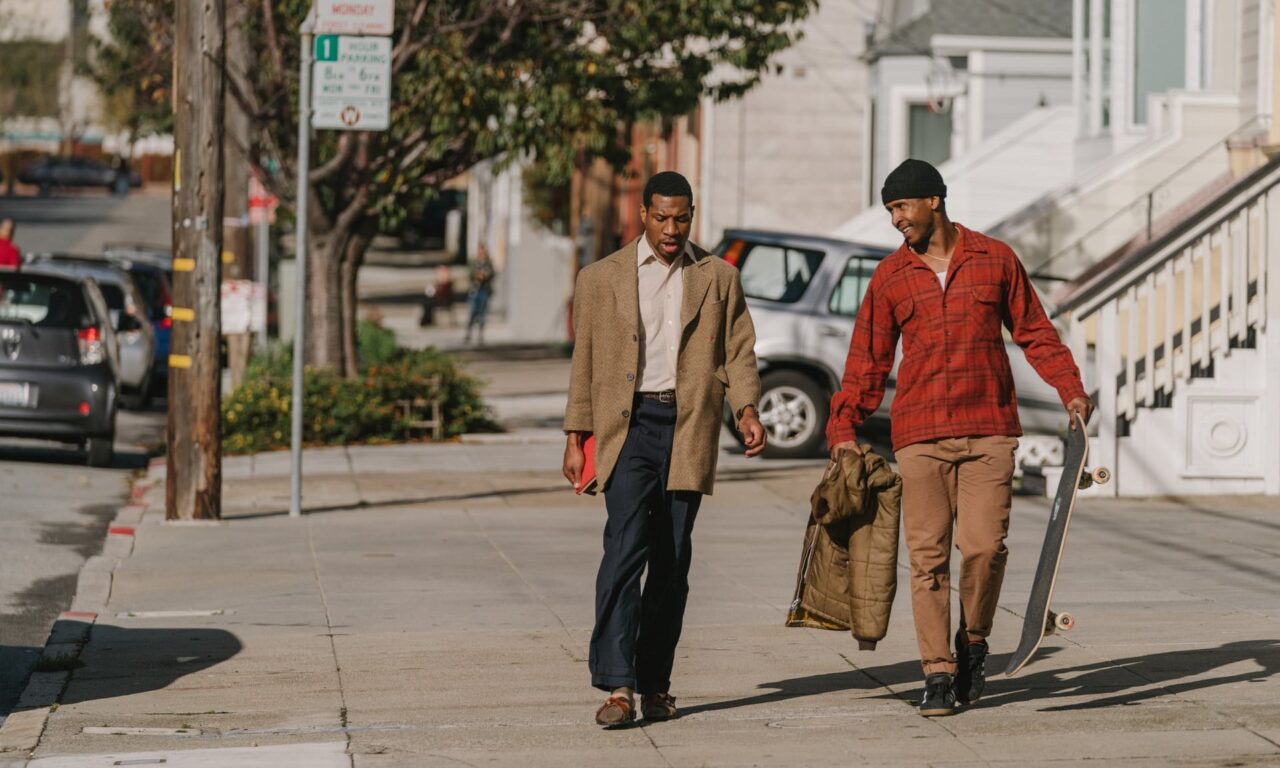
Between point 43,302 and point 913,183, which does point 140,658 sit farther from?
point 43,302

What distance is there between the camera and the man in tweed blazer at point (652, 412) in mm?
6789

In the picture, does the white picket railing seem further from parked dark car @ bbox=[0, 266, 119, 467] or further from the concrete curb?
parked dark car @ bbox=[0, 266, 119, 467]

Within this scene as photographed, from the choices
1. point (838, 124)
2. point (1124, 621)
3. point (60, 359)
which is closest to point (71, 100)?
point (838, 124)

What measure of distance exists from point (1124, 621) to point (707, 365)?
3.14m

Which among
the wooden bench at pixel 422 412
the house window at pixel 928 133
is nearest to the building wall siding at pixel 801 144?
the house window at pixel 928 133

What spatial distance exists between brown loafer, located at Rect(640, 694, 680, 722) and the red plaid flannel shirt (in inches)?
41.6

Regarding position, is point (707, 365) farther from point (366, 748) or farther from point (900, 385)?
point (366, 748)

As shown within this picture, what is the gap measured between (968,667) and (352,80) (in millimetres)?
8039

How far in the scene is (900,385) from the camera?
23.0 feet

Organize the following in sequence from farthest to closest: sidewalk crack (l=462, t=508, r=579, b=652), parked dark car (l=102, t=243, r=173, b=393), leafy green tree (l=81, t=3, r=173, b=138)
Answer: parked dark car (l=102, t=243, r=173, b=393)
leafy green tree (l=81, t=3, r=173, b=138)
sidewalk crack (l=462, t=508, r=579, b=652)

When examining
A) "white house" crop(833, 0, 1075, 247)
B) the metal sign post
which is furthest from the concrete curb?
"white house" crop(833, 0, 1075, 247)

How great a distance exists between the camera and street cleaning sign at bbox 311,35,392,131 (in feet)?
45.2

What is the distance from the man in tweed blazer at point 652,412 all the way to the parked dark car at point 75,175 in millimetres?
82185

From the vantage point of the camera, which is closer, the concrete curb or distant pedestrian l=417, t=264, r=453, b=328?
the concrete curb
